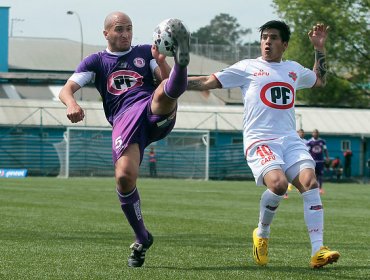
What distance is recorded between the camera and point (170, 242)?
1145cm

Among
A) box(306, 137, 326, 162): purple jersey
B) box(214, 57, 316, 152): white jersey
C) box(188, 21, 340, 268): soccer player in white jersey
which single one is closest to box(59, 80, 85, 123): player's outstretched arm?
box(188, 21, 340, 268): soccer player in white jersey

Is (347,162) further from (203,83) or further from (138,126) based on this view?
(138,126)

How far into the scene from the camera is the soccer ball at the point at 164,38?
8.08m

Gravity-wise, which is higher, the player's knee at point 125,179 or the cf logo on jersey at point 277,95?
the cf logo on jersey at point 277,95

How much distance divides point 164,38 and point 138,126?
37.4 inches

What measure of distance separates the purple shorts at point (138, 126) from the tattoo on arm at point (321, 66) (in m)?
2.01

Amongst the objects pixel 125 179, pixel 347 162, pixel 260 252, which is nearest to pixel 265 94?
pixel 260 252

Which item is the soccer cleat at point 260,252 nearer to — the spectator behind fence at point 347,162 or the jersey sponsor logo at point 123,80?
the jersey sponsor logo at point 123,80

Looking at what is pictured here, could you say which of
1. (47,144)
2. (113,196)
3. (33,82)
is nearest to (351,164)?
(47,144)

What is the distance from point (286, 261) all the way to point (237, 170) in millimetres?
38814

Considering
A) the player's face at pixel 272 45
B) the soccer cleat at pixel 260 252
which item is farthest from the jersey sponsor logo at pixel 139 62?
the soccer cleat at pixel 260 252

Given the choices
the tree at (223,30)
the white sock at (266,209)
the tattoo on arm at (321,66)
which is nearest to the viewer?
the white sock at (266,209)

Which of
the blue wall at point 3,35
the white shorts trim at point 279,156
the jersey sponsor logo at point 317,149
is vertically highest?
the blue wall at point 3,35

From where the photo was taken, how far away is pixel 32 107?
166 ft
